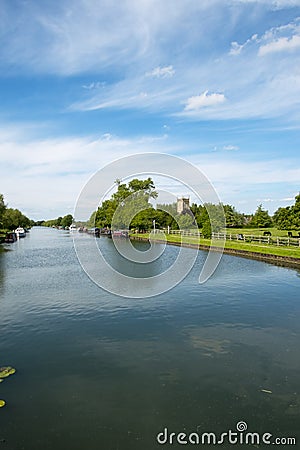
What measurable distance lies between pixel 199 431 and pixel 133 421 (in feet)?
4.79

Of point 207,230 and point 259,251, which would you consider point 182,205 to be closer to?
point 207,230

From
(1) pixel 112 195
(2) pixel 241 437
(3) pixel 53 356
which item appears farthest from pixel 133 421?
(1) pixel 112 195

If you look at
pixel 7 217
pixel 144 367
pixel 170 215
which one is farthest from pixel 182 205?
pixel 144 367

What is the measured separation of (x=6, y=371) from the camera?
34.2ft

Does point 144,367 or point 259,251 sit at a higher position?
point 259,251

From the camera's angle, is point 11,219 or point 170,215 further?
point 11,219

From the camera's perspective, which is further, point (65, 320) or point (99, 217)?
point (99, 217)

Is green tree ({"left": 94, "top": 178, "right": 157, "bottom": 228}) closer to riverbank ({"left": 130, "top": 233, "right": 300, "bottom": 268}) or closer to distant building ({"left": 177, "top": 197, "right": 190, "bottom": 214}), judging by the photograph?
distant building ({"left": 177, "top": 197, "right": 190, "bottom": 214})

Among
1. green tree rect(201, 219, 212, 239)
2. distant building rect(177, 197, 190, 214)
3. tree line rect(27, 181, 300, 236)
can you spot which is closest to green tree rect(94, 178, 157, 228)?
tree line rect(27, 181, 300, 236)

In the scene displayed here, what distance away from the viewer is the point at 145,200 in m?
78.1

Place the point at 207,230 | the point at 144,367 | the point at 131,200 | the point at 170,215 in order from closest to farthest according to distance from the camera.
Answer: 1. the point at 144,367
2. the point at 207,230
3. the point at 170,215
4. the point at 131,200

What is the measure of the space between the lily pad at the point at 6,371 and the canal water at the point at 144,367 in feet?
0.66

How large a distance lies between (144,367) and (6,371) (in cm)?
404

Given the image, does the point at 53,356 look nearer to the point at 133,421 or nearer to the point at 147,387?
the point at 147,387
